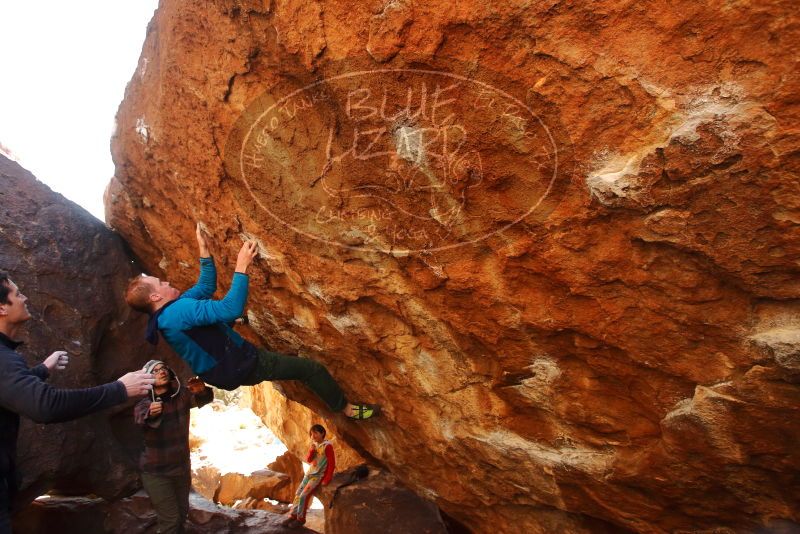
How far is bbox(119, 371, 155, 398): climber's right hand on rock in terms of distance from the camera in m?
2.36

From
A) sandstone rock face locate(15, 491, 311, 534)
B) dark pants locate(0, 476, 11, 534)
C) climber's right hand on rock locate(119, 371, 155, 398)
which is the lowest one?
sandstone rock face locate(15, 491, 311, 534)

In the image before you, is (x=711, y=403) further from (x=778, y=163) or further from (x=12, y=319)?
(x=12, y=319)

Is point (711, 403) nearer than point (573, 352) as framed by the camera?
Yes

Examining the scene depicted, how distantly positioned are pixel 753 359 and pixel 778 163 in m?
0.75

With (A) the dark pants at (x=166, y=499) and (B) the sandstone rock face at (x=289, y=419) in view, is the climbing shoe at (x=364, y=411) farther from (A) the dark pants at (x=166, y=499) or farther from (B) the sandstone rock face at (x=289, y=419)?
(B) the sandstone rock face at (x=289, y=419)

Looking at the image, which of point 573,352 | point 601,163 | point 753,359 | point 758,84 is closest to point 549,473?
point 573,352

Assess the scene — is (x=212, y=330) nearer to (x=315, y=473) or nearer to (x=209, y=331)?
(x=209, y=331)

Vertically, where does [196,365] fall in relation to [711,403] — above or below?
below

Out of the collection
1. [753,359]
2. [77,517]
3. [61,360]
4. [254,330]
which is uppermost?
[753,359]

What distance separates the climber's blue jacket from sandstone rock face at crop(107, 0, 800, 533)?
0.37 m

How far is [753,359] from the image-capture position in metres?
1.88

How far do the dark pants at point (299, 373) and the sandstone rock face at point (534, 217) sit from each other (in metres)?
0.24

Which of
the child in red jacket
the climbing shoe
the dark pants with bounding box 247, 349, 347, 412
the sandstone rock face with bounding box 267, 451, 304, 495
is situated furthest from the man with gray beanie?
the sandstone rock face with bounding box 267, 451, 304, 495

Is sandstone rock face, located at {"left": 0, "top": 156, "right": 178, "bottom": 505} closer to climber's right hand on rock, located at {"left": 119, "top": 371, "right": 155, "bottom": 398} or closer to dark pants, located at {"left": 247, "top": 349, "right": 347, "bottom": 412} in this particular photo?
dark pants, located at {"left": 247, "top": 349, "right": 347, "bottom": 412}
